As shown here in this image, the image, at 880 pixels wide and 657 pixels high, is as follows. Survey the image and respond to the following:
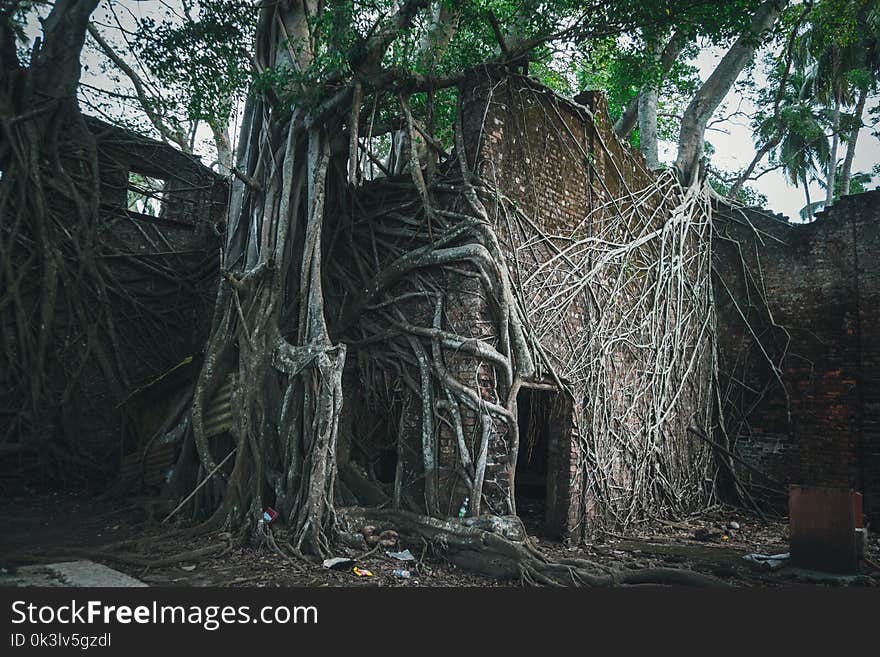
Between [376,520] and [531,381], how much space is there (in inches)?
74.7

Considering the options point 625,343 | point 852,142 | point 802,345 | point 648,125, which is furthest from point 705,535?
point 852,142

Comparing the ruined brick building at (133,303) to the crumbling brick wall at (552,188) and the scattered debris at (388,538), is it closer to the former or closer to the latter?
the scattered debris at (388,538)

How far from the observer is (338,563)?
4.46 meters

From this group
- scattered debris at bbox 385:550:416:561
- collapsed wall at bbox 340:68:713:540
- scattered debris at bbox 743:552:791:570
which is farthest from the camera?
collapsed wall at bbox 340:68:713:540

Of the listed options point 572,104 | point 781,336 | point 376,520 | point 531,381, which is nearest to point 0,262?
point 376,520

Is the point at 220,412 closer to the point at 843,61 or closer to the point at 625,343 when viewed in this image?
the point at 625,343

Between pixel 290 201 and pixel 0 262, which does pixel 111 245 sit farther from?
pixel 290 201

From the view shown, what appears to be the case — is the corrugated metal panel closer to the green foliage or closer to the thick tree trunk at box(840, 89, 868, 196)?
the green foliage

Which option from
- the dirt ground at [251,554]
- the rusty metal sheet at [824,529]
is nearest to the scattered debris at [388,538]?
the dirt ground at [251,554]

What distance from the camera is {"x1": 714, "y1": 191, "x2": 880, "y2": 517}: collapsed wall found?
8.09m

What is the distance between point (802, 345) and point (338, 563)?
7217 mm

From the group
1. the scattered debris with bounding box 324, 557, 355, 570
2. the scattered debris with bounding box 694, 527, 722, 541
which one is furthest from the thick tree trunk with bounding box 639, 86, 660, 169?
the scattered debris with bounding box 324, 557, 355, 570

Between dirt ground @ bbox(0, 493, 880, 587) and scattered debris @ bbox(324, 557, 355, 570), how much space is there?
0.04 m

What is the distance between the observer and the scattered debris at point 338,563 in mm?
4434
